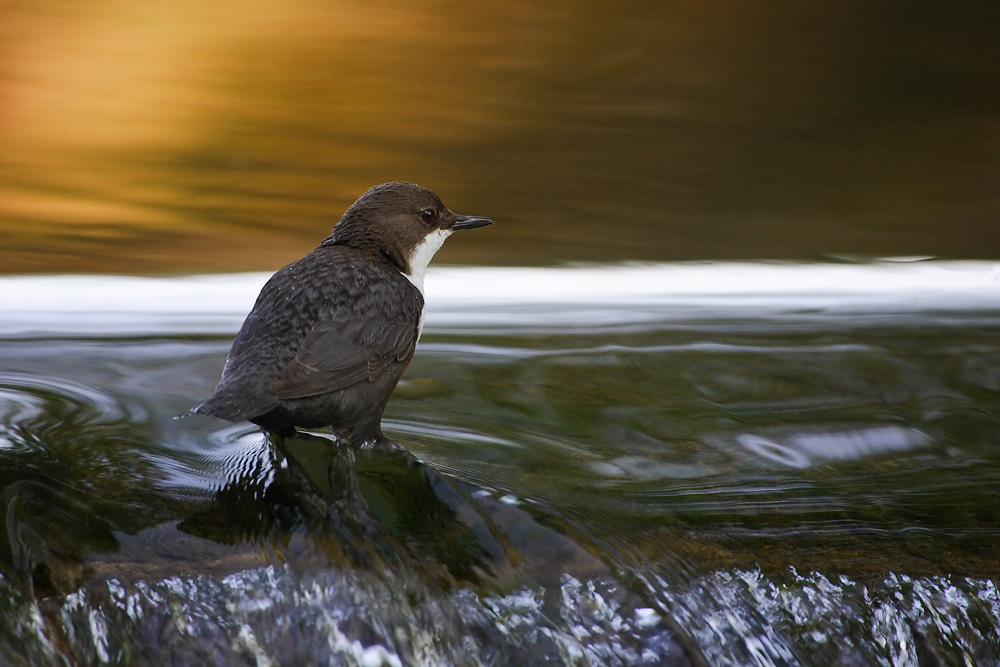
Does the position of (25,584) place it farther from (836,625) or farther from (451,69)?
(451,69)

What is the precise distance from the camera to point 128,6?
335 inches

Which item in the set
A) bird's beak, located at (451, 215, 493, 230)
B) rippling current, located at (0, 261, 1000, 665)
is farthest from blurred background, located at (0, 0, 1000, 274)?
bird's beak, located at (451, 215, 493, 230)

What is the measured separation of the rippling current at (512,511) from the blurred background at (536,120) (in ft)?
8.78

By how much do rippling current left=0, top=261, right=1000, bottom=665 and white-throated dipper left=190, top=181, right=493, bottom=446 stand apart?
0.18m

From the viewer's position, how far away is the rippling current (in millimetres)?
2449

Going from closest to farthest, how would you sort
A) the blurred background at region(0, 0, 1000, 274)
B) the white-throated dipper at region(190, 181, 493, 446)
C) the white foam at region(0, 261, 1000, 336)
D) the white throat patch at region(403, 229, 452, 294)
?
the white-throated dipper at region(190, 181, 493, 446), the white throat patch at region(403, 229, 452, 294), the white foam at region(0, 261, 1000, 336), the blurred background at region(0, 0, 1000, 274)

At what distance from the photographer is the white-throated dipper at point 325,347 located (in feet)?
9.14

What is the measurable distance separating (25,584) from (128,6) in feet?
→ 23.7

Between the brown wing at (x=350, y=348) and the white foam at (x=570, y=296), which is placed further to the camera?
the white foam at (x=570, y=296)

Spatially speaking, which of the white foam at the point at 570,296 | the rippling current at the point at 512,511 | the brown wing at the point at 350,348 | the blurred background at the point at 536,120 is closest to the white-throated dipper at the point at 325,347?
the brown wing at the point at 350,348

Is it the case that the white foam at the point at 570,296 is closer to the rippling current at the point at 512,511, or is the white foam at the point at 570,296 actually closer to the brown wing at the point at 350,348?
the rippling current at the point at 512,511

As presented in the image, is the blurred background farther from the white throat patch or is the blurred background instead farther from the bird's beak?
the white throat patch

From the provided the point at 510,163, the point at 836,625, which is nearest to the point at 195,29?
the point at 510,163

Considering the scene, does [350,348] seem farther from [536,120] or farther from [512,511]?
[536,120]
